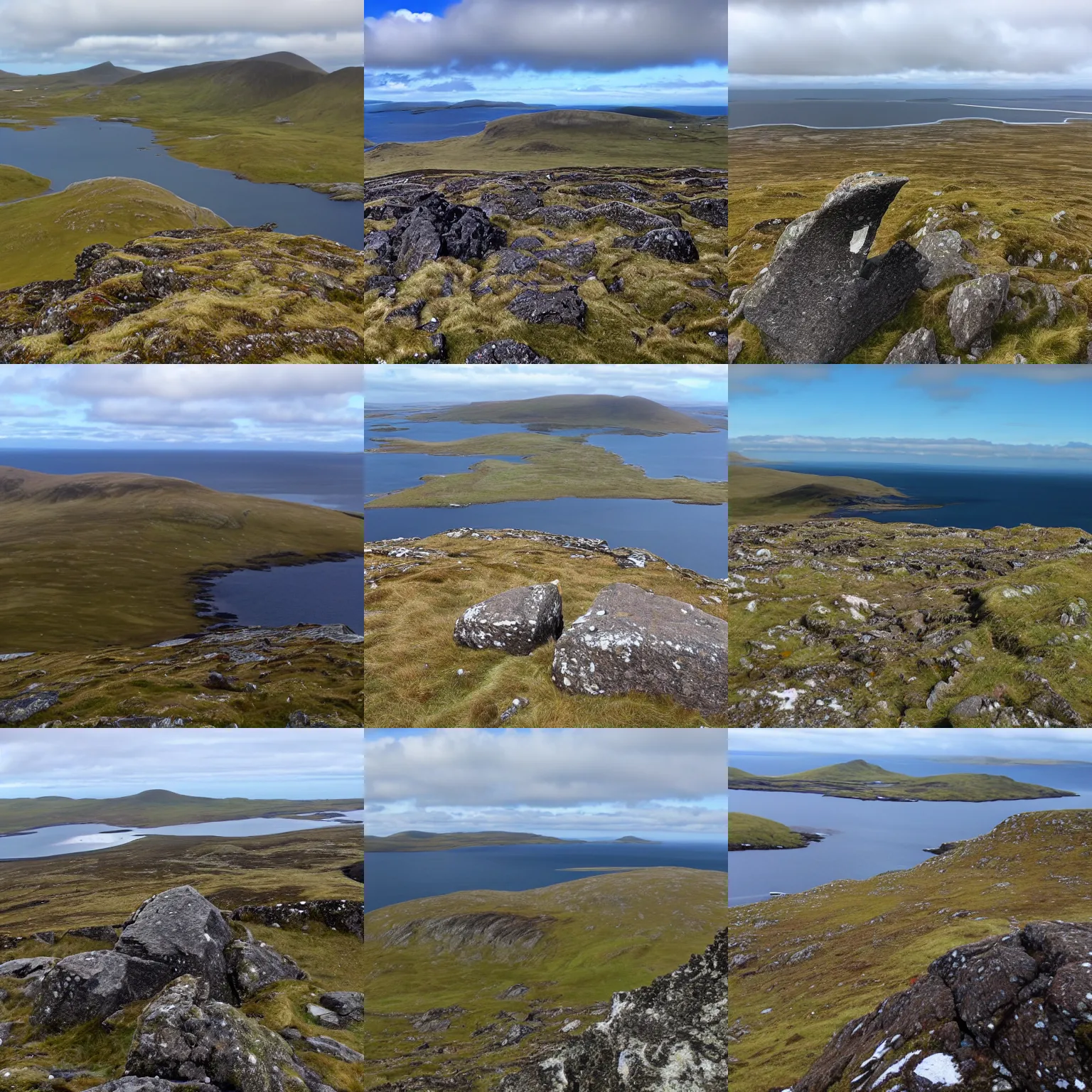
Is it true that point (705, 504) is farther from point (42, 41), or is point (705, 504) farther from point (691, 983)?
point (42, 41)

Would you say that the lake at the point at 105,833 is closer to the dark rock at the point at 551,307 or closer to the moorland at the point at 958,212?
the dark rock at the point at 551,307

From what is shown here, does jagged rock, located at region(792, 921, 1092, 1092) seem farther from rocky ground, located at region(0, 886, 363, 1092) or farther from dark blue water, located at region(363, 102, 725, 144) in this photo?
dark blue water, located at region(363, 102, 725, 144)

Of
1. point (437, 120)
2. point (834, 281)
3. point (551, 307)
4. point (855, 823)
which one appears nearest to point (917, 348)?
point (834, 281)

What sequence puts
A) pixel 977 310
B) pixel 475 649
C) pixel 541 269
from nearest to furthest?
pixel 977 310 → pixel 475 649 → pixel 541 269

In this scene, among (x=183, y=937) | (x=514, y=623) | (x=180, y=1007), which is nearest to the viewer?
(x=180, y=1007)

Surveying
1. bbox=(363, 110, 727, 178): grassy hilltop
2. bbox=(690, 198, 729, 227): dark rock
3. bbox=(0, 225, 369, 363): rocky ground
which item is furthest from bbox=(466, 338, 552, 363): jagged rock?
bbox=(690, 198, 729, 227): dark rock

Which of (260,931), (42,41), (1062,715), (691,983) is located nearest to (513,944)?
(691,983)

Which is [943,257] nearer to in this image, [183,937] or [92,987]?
[183,937]
